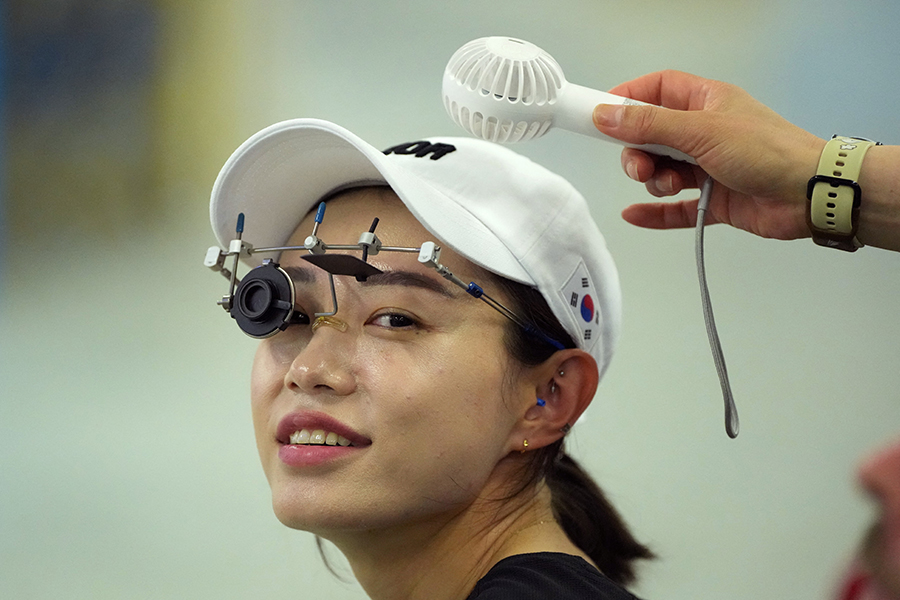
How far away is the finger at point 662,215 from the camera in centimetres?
134

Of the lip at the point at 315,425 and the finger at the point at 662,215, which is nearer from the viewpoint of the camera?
the lip at the point at 315,425

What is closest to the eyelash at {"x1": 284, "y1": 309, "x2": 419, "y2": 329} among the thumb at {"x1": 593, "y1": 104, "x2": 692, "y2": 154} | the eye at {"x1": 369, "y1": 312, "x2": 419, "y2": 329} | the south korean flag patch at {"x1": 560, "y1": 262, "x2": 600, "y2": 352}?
the eye at {"x1": 369, "y1": 312, "x2": 419, "y2": 329}

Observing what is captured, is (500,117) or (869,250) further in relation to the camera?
(869,250)

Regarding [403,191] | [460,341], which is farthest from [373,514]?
[403,191]

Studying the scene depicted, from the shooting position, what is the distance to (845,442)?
1578 mm

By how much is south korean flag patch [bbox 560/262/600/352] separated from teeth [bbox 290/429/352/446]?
364mm

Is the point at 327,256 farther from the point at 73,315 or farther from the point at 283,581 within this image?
the point at 73,315

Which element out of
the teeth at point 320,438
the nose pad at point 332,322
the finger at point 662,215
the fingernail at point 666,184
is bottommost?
the teeth at point 320,438

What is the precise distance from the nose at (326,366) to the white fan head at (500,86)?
1.05ft

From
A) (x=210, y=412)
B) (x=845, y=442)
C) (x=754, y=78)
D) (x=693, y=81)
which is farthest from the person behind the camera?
(x=210, y=412)

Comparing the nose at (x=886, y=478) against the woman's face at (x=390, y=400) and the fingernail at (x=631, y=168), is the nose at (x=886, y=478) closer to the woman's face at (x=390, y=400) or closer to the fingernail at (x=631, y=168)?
the woman's face at (x=390, y=400)

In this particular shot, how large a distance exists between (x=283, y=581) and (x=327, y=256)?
3.33 feet

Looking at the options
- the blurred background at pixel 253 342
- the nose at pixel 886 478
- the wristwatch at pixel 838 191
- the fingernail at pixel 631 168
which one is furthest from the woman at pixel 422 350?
the nose at pixel 886 478

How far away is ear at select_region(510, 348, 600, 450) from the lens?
1161 mm
